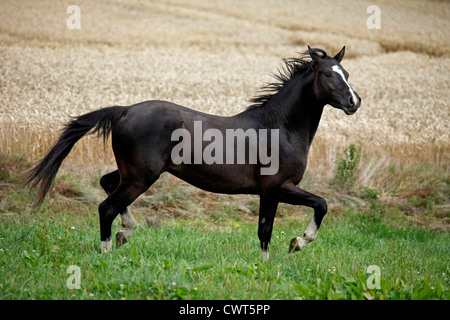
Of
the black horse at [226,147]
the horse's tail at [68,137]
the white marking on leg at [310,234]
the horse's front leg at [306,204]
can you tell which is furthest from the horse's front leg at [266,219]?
the horse's tail at [68,137]

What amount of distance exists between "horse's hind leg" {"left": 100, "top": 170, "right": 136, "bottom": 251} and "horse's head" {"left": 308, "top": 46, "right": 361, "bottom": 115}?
2.80 meters

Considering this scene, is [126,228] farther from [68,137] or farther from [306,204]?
[306,204]

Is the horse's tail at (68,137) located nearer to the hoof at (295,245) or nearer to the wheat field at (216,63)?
the wheat field at (216,63)

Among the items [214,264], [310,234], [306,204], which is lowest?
[214,264]

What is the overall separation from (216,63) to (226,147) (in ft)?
53.4

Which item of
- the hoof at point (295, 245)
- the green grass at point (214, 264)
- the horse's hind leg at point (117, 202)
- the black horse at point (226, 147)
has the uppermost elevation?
the black horse at point (226, 147)

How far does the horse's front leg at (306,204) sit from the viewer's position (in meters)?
5.93

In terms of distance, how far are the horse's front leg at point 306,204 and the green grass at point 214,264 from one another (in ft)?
0.92

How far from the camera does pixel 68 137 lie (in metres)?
6.51

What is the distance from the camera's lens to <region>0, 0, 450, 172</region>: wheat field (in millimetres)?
12711

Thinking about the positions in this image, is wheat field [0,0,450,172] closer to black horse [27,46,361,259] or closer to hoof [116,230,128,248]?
black horse [27,46,361,259]

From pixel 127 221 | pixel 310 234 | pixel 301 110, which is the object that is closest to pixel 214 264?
pixel 310 234
